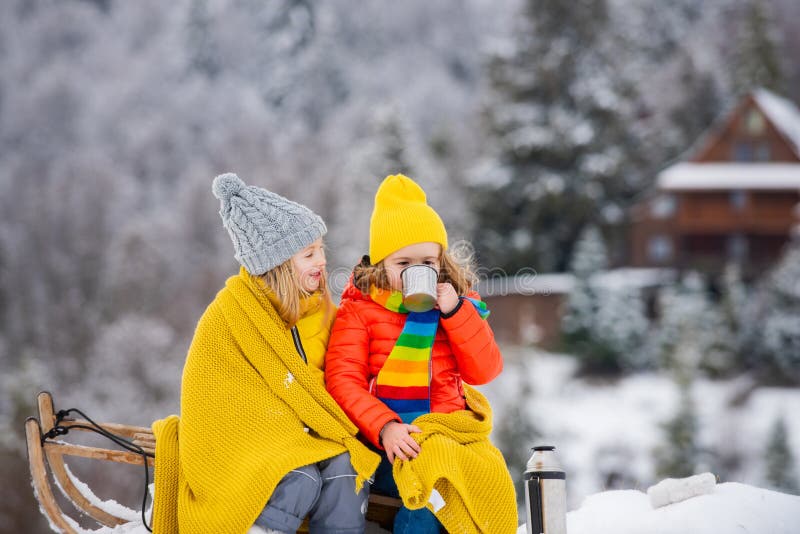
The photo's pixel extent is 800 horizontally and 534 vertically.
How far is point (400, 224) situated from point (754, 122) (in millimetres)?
30592

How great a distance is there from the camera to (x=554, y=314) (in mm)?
28781

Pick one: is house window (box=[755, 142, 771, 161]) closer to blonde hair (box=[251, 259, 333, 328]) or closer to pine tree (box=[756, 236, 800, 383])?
pine tree (box=[756, 236, 800, 383])

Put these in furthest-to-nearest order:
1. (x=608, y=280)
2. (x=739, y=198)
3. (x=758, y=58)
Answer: (x=758, y=58) < (x=739, y=198) < (x=608, y=280)

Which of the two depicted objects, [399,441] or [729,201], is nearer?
[399,441]

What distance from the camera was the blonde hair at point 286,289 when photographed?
3434mm

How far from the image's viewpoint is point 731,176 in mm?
30219

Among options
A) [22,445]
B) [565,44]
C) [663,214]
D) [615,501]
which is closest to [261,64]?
[565,44]

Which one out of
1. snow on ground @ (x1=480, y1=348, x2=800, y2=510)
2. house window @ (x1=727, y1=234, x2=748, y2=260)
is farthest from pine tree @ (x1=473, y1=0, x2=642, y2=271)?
snow on ground @ (x1=480, y1=348, x2=800, y2=510)

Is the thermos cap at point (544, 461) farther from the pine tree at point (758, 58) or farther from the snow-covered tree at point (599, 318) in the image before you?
the pine tree at point (758, 58)

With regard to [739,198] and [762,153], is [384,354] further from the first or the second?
[762,153]

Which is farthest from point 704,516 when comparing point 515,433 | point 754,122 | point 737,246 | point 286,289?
point 754,122

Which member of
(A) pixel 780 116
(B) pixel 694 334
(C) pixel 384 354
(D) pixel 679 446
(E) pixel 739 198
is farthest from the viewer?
(A) pixel 780 116

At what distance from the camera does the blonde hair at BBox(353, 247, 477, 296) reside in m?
3.69

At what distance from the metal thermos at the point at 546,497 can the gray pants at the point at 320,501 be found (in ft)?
2.04
